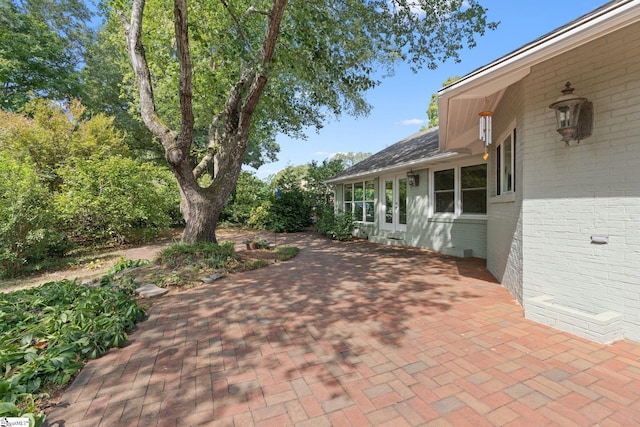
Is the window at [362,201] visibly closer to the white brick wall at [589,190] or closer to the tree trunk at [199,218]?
the tree trunk at [199,218]

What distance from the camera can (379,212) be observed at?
1109 cm

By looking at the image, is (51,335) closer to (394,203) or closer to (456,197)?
(456,197)

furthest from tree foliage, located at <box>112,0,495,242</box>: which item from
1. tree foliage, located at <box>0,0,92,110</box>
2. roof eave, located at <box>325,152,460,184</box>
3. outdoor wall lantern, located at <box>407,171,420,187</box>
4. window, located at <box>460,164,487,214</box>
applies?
tree foliage, located at <box>0,0,92,110</box>

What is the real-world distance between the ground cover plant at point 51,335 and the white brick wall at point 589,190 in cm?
474

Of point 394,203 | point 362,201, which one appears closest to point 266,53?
point 394,203

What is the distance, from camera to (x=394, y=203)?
1048 centimetres

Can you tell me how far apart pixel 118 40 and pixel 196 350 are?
41.5ft

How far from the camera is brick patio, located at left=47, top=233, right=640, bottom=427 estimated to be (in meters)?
2.06

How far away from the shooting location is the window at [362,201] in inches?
460

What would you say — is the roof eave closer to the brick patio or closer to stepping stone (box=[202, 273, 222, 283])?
the brick patio

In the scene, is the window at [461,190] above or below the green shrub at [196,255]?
above

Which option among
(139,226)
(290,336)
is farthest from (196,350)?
(139,226)

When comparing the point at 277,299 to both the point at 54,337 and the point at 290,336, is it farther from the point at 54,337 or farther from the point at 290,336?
the point at 54,337

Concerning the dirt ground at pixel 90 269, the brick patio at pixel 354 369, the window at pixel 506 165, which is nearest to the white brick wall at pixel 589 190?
the brick patio at pixel 354 369
